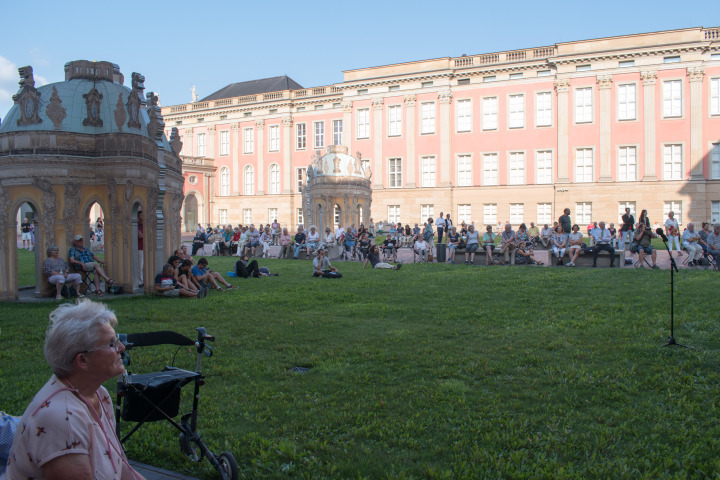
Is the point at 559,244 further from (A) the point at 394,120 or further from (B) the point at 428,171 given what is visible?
(A) the point at 394,120

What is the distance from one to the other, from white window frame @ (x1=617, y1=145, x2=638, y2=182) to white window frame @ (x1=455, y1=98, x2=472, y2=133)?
12.5 m

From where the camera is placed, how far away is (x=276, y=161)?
58844mm

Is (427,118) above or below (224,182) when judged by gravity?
above

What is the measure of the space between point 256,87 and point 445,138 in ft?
87.8

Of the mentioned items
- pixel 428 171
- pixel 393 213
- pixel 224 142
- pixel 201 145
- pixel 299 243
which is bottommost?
pixel 299 243

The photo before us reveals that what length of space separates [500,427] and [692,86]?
4534cm

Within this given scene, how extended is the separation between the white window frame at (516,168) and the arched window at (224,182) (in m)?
30.8

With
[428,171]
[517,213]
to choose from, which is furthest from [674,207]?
[428,171]

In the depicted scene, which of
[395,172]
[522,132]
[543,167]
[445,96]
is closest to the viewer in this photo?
[543,167]

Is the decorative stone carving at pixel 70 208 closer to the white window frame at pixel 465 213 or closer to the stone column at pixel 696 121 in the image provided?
the white window frame at pixel 465 213

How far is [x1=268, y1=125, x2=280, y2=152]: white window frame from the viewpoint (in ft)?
192

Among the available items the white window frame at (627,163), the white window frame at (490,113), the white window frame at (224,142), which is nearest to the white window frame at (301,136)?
the white window frame at (224,142)

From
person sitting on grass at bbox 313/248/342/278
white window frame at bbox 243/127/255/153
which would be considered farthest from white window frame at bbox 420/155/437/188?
person sitting on grass at bbox 313/248/342/278

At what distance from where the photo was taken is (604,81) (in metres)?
43.7
